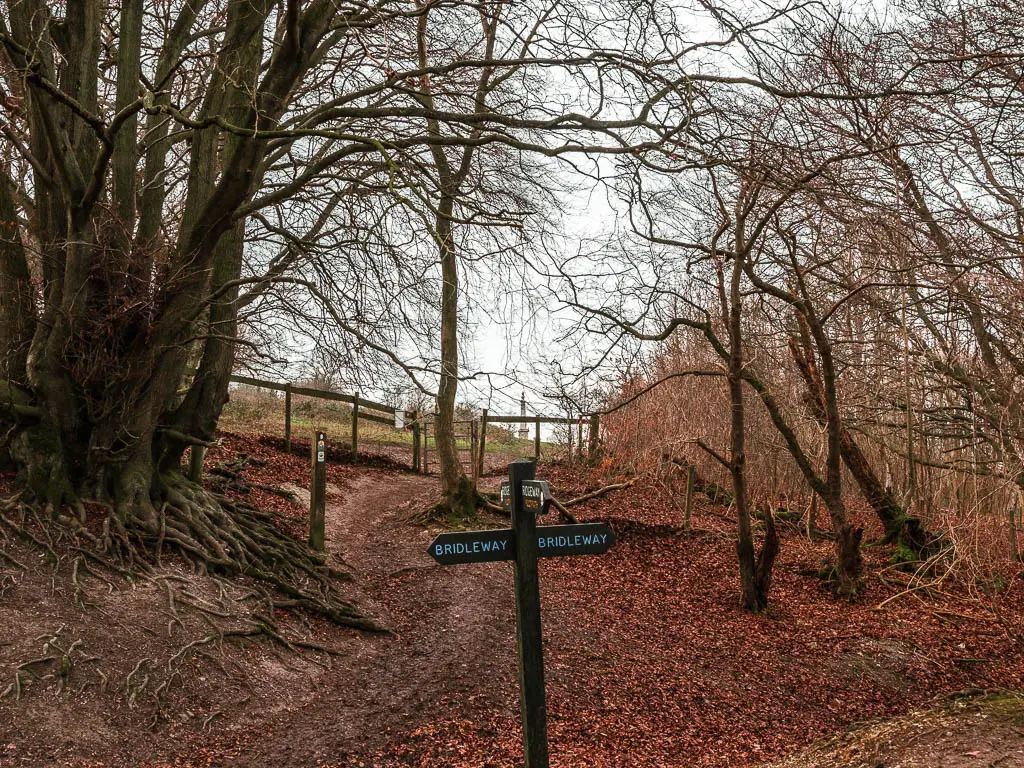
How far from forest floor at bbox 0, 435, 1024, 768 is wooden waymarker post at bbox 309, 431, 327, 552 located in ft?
2.14

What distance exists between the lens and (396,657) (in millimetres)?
8750

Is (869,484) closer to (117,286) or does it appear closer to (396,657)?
(396,657)

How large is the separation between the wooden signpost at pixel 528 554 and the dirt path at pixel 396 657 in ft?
7.33

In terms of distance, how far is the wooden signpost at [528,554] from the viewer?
15.4 ft

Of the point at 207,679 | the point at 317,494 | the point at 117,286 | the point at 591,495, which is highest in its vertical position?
the point at 117,286

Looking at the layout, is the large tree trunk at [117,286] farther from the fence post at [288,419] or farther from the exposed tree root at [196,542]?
the fence post at [288,419]

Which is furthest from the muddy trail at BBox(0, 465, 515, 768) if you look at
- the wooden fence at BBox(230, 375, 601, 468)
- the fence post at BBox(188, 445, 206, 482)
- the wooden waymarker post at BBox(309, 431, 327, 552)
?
the wooden fence at BBox(230, 375, 601, 468)

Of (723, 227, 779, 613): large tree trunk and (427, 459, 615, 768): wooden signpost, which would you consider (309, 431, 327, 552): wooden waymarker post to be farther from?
(427, 459, 615, 768): wooden signpost

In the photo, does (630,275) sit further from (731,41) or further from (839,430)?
(731,41)

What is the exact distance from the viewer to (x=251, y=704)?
7.12 m

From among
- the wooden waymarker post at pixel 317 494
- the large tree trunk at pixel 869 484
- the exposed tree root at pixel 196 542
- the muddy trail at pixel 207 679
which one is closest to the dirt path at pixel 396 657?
the muddy trail at pixel 207 679

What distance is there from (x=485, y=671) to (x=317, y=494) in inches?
143

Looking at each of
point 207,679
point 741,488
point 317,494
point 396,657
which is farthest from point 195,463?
point 741,488

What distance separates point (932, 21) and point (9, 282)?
9333 millimetres
